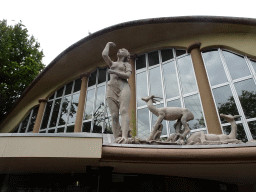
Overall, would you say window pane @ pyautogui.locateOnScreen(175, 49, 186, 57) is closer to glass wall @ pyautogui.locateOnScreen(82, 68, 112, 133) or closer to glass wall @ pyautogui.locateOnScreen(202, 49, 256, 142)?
glass wall @ pyautogui.locateOnScreen(202, 49, 256, 142)

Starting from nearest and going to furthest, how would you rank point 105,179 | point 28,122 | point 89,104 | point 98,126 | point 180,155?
point 180,155
point 105,179
point 98,126
point 89,104
point 28,122

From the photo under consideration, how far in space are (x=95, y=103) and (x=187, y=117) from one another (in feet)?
32.2

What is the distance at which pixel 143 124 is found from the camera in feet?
37.5

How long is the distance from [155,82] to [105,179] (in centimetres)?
894

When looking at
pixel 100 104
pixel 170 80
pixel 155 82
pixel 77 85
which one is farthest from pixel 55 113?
pixel 170 80

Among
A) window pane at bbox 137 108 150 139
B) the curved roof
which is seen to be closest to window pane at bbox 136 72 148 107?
window pane at bbox 137 108 150 139

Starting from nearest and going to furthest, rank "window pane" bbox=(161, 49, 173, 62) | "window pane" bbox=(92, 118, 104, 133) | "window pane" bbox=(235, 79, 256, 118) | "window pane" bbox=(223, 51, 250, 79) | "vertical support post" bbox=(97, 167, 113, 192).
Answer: "vertical support post" bbox=(97, 167, 113, 192) → "window pane" bbox=(235, 79, 256, 118) → "window pane" bbox=(223, 51, 250, 79) → "window pane" bbox=(161, 49, 173, 62) → "window pane" bbox=(92, 118, 104, 133)

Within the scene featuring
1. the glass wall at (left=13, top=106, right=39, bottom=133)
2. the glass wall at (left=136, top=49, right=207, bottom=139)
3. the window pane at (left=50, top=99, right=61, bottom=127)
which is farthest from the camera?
the glass wall at (left=13, top=106, right=39, bottom=133)

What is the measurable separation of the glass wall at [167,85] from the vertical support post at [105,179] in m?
6.33

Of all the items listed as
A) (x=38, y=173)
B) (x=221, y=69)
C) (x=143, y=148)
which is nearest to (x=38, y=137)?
(x=38, y=173)

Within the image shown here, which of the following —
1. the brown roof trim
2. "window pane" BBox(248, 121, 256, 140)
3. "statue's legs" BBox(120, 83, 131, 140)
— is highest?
"window pane" BBox(248, 121, 256, 140)

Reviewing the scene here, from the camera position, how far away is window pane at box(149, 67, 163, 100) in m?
12.0

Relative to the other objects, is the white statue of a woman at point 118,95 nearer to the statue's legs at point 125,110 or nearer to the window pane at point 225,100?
the statue's legs at point 125,110

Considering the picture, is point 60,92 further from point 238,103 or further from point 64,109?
point 238,103
